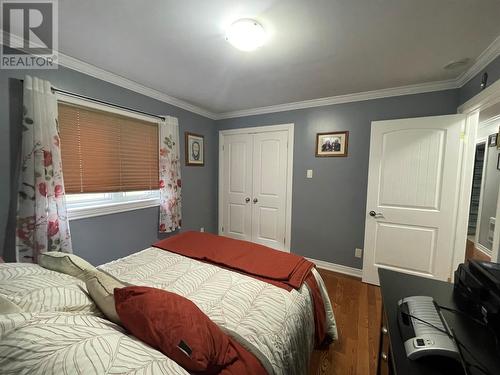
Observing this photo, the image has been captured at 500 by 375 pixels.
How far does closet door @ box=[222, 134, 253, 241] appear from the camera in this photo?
3.51m

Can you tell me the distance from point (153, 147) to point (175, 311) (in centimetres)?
237

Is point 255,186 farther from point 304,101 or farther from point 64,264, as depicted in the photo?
point 64,264

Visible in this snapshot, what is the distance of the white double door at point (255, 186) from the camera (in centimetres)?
325

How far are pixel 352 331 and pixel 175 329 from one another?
5.73 feet

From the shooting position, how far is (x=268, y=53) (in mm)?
1764

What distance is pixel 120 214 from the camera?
2.42 meters

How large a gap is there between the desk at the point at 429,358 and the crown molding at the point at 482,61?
1.79 m

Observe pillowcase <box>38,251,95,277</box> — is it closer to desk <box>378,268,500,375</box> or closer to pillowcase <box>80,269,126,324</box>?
pillowcase <box>80,269,126,324</box>

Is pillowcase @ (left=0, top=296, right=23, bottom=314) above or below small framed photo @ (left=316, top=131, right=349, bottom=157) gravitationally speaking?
below

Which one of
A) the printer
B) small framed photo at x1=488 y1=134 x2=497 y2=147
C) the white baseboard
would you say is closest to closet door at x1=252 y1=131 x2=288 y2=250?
the white baseboard

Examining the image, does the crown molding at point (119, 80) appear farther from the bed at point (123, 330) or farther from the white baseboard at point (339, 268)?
the white baseboard at point (339, 268)

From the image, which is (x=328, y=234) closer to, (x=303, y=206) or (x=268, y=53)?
(x=303, y=206)

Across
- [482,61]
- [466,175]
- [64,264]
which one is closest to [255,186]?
[466,175]

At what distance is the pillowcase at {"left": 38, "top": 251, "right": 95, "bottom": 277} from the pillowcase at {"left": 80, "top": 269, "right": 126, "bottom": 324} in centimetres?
11
